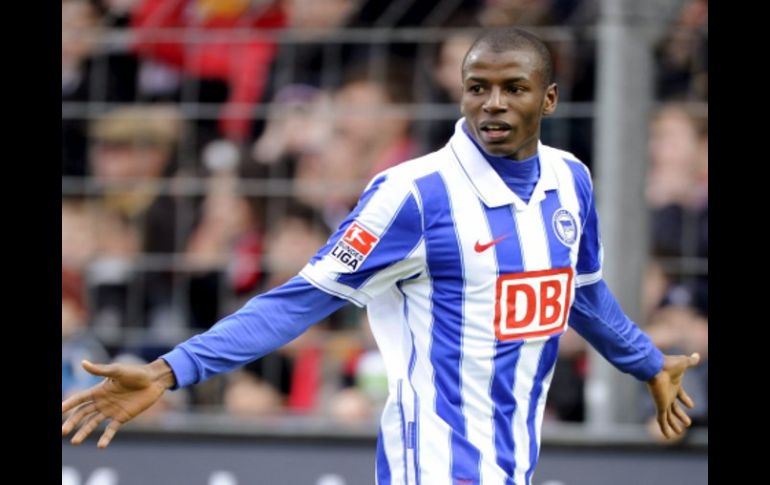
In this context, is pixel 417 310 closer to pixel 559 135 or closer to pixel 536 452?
pixel 536 452

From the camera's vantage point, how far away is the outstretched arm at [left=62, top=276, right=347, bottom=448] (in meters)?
4.08

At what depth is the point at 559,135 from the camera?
6781mm

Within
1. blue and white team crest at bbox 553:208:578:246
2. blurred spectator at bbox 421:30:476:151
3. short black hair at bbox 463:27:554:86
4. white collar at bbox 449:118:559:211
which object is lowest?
blue and white team crest at bbox 553:208:578:246

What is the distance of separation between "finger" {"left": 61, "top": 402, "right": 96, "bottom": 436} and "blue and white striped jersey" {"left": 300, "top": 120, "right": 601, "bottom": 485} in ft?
2.29

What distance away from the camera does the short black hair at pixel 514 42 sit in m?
4.39

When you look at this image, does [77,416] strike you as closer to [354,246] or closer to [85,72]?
[354,246]

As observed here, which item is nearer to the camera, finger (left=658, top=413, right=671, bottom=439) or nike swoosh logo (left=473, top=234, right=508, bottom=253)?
nike swoosh logo (left=473, top=234, right=508, bottom=253)

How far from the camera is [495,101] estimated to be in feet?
14.3

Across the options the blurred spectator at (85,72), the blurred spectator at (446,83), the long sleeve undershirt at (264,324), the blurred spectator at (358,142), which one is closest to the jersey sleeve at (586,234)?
the long sleeve undershirt at (264,324)

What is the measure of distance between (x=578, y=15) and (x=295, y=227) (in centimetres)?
152

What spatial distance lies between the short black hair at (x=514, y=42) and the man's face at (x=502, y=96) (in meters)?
0.01

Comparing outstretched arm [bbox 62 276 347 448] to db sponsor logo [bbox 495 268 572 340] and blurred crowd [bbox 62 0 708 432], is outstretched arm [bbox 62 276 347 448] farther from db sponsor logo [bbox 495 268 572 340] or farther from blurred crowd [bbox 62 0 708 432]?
blurred crowd [bbox 62 0 708 432]

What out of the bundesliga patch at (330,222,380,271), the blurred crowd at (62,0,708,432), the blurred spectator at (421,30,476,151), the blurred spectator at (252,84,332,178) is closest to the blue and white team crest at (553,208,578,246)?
the bundesliga patch at (330,222,380,271)

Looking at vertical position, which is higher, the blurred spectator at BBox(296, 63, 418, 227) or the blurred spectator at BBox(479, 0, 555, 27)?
the blurred spectator at BBox(479, 0, 555, 27)
